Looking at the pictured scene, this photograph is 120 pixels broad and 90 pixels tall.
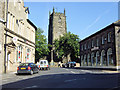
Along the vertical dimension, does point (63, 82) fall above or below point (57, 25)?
below

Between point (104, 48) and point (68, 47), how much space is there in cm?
4115

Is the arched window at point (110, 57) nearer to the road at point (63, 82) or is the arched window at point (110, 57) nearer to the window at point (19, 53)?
the road at point (63, 82)

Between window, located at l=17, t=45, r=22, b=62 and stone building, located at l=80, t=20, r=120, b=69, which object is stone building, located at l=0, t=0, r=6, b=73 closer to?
window, located at l=17, t=45, r=22, b=62

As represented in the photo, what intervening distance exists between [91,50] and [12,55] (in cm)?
1988

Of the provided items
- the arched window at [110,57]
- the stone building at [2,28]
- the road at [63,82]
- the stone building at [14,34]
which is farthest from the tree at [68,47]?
the road at [63,82]

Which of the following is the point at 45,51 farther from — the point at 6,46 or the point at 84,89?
the point at 84,89

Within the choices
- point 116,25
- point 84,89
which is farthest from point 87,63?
point 84,89

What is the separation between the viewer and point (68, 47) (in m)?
73.1

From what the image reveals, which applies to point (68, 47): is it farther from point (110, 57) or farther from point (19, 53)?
point (19, 53)

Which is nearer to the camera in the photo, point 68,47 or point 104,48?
point 104,48

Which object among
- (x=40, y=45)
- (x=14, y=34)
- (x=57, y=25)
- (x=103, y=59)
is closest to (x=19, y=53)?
(x=14, y=34)

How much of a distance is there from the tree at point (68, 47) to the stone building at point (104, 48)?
2760cm

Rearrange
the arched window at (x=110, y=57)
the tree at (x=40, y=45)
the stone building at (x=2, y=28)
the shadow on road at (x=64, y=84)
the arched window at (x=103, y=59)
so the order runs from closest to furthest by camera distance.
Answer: the shadow on road at (x=64, y=84), the stone building at (x=2, y=28), the arched window at (x=110, y=57), the arched window at (x=103, y=59), the tree at (x=40, y=45)

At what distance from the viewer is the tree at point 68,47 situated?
7181 centimetres
